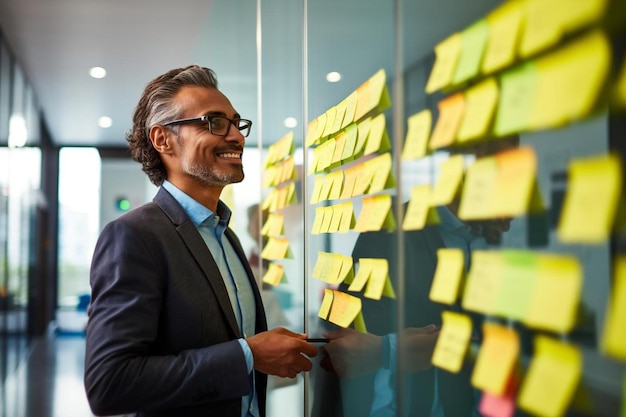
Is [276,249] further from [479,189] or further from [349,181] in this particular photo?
[479,189]

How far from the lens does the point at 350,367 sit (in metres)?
1.67

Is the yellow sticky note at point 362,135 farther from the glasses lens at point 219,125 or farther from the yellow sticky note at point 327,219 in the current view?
the glasses lens at point 219,125

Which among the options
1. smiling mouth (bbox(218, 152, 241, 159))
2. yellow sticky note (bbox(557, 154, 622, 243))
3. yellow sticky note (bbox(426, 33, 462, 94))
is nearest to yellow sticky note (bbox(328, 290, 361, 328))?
smiling mouth (bbox(218, 152, 241, 159))

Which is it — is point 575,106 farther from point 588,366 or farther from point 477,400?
point 477,400

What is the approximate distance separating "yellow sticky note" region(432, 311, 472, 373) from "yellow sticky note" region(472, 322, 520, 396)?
1.8 inches

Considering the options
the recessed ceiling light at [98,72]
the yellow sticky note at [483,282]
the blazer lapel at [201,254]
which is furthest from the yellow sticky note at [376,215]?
the recessed ceiling light at [98,72]

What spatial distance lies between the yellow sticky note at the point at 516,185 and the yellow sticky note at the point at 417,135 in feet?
0.80

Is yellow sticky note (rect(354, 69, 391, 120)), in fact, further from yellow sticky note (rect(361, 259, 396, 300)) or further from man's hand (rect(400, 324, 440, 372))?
man's hand (rect(400, 324, 440, 372))

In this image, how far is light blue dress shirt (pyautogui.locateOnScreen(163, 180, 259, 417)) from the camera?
1.86m

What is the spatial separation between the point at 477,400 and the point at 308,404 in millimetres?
1262

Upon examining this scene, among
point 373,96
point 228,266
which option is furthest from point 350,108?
point 228,266

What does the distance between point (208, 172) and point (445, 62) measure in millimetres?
1025

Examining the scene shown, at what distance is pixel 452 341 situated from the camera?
1.03 meters

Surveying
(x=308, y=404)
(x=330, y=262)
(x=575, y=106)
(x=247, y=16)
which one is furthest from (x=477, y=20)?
(x=247, y=16)
